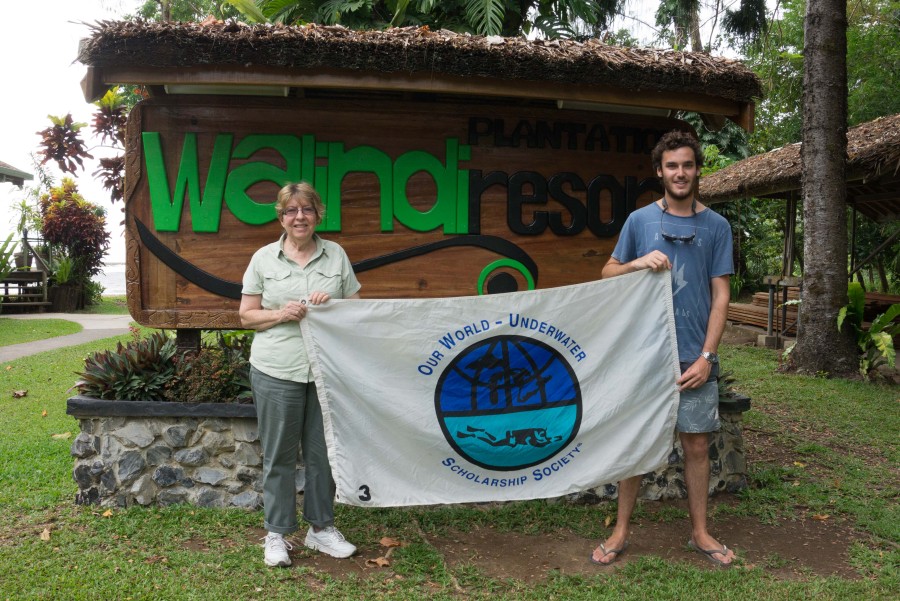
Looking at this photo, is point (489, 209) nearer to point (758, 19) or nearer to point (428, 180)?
point (428, 180)

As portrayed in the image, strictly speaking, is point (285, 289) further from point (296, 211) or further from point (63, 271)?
point (63, 271)

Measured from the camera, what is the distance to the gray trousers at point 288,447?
134 inches

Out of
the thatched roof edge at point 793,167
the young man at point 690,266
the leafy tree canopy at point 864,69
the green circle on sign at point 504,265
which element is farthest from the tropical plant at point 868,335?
the leafy tree canopy at point 864,69

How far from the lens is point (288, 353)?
337 cm

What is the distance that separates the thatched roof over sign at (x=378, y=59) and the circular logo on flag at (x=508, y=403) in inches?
64.2

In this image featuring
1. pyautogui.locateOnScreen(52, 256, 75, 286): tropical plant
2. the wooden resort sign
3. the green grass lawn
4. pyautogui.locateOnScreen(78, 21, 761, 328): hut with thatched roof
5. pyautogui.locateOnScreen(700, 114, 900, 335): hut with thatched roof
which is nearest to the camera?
the green grass lawn

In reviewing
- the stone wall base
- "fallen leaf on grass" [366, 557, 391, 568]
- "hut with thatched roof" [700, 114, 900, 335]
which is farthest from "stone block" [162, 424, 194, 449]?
"hut with thatched roof" [700, 114, 900, 335]

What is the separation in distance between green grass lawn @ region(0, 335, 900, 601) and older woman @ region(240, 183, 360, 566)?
293 mm

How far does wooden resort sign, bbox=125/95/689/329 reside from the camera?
4.52 m

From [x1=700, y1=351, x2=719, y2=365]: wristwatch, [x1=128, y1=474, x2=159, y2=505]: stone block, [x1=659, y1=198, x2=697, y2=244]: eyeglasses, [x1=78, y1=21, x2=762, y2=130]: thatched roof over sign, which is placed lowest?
[x1=128, y1=474, x2=159, y2=505]: stone block

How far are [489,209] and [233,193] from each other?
167 centimetres

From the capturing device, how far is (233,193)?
455cm

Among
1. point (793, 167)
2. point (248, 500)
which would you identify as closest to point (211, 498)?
point (248, 500)

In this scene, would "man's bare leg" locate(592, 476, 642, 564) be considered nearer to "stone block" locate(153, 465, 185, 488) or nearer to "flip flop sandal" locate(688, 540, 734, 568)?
"flip flop sandal" locate(688, 540, 734, 568)
